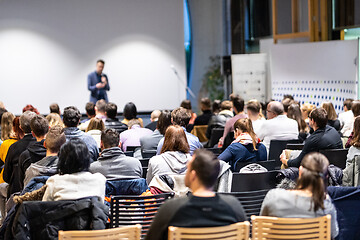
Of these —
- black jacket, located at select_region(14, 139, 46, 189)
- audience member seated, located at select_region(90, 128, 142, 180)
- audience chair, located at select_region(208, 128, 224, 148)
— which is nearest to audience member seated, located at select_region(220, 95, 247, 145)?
audience chair, located at select_region(208, 128, 224, 148)

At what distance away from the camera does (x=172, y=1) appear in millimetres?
13414

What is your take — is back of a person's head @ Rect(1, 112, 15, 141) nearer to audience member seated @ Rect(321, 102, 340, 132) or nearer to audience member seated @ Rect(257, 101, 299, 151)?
audience member seated @ Rect(257, 101, 299, 151)

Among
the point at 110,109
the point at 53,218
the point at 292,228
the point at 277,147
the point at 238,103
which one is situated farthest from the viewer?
the point at 110,109

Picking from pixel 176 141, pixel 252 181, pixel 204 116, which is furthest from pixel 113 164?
pixel 204 116

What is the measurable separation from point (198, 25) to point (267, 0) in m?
2.06

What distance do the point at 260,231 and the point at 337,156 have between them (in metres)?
2.50

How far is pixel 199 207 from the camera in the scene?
278 centimetres

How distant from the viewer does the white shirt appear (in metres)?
6.76

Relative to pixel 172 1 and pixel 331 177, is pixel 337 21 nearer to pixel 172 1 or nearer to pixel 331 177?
pixel 172 1

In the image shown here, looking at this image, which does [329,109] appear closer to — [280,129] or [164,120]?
[280,129]

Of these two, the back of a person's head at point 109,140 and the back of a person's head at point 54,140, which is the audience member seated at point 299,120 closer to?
the back of a person's head at point 109,140

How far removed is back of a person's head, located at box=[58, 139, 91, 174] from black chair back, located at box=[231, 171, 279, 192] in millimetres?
1324

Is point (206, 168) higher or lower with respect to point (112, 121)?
higher

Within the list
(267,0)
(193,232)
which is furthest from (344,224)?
(267,0)
